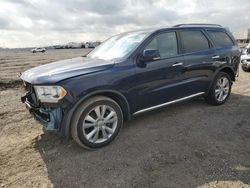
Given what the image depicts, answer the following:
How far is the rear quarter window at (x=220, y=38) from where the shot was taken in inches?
235

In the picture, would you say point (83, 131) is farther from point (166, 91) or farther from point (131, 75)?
point (166, 91)

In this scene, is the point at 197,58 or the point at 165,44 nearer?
the point at 165,44

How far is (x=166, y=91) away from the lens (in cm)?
485

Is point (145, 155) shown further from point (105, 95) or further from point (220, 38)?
point (220, 38)

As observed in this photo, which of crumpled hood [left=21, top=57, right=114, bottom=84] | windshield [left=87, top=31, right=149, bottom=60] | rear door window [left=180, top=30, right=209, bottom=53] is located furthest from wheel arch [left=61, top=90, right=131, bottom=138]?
rear door window [left=180, top=30, right=209, bottom=53]

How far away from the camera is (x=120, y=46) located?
493 centimetres

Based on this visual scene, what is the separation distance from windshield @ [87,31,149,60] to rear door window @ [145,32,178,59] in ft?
0.69

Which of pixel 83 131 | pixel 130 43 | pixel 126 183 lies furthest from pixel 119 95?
pixel 126 183

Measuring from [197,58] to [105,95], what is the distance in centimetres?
226

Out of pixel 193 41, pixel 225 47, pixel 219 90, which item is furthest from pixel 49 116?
pixel 225 47

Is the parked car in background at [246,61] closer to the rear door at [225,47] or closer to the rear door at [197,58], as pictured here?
the rear door at [225,47]

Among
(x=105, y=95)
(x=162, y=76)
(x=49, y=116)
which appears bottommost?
(x=49, y=116)

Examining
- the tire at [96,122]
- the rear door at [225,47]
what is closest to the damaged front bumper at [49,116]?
the tire at [96,122]

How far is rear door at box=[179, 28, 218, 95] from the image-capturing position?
17.2 ft
